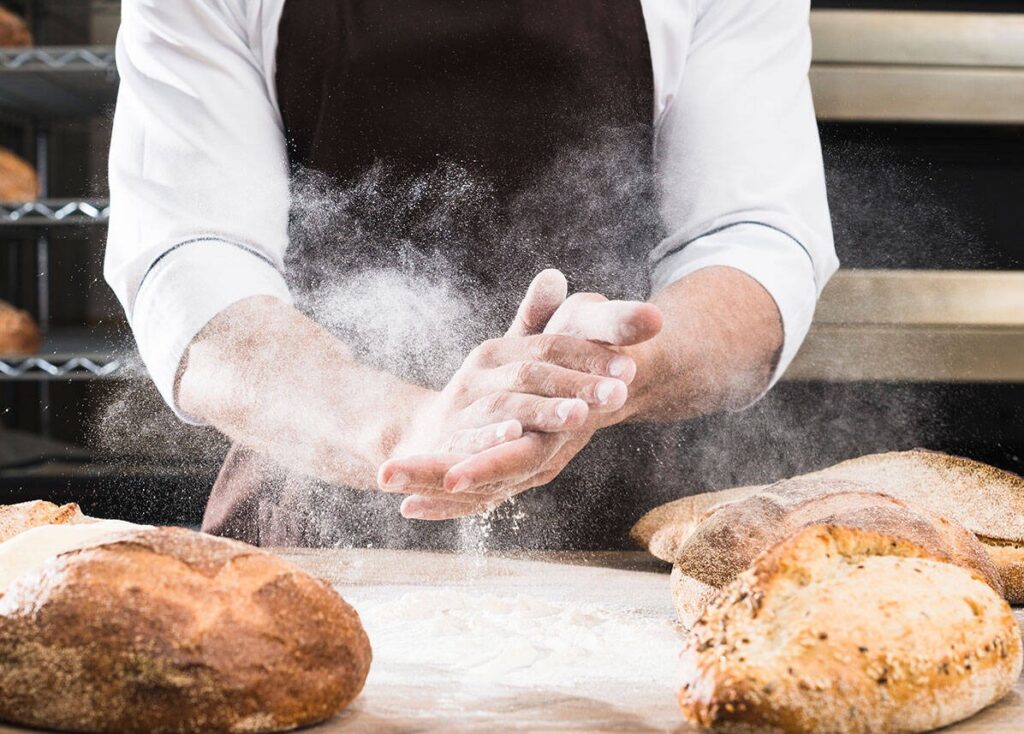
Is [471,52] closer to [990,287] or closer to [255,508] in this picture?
[255,508]

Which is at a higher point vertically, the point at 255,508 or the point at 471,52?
the point at 471,52

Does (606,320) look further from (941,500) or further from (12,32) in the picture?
(12,32)

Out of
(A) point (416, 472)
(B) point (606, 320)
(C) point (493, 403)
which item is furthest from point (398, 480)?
(B) point (606, 320)

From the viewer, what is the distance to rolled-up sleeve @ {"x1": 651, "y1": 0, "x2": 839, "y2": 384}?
143 cm

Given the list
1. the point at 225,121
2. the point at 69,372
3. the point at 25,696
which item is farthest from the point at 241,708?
the point at 69,372

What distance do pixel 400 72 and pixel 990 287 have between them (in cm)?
93

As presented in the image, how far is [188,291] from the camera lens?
1.31 meters

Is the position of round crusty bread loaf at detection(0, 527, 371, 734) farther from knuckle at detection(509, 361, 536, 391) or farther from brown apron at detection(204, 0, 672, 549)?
brown apron at detection(204, 0, 672, 549)

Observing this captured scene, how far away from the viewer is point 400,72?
1.40 meters

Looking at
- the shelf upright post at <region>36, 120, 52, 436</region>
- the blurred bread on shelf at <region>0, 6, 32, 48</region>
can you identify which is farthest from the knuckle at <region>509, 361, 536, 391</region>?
the blurred bread on shelf at <region>0, 6, 32, 48</region>

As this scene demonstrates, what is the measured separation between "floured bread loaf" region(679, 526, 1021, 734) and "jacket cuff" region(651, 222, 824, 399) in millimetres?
709

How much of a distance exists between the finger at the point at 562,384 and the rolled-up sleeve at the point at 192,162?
1.30 ft

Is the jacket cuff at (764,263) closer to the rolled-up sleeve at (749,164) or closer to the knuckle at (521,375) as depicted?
the rolled-up sleeve at (749,164)

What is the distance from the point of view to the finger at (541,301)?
1137 mm
